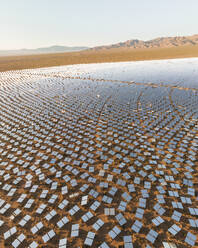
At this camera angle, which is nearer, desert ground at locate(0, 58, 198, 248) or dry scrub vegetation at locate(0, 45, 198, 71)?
desert ground at locate(0, 58, 198, 248)

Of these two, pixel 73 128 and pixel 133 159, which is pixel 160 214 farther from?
pixel 73 128

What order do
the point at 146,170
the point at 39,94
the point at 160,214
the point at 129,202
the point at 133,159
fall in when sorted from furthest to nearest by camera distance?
1. the point at 39,94
2. the point at 133,159
3. the point at 146,170
4. the point at 129,202
5. the point at 160,214

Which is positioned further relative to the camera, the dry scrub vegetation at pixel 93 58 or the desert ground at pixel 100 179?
the dry scrub vegetation at pixel 93 58

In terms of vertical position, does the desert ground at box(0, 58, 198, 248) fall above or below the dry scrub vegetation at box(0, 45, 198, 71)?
below

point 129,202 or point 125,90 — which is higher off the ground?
point 125,90

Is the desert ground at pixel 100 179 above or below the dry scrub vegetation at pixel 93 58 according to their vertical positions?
below

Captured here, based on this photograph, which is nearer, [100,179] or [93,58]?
[100,179]

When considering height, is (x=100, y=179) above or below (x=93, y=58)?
below

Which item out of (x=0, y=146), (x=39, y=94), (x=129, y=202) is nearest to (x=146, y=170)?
(x=129, y=202)
